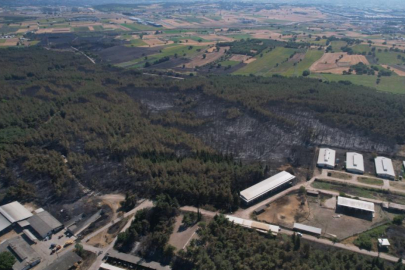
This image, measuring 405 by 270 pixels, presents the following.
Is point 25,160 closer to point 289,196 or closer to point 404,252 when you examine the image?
point 289,196

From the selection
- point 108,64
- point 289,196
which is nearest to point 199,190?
point 289,196

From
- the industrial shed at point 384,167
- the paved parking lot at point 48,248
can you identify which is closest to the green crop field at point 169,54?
the paved parking lot at point 48,248

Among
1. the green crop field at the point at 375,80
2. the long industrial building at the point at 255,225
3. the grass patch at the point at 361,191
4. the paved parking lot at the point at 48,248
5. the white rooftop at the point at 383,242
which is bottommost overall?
the paved parking lot at the point at 48,248

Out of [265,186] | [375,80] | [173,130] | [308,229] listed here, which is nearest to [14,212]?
[173,130]

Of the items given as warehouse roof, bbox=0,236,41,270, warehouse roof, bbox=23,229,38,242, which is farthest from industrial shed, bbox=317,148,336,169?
warehouse roof, bbox=0,236,41,270

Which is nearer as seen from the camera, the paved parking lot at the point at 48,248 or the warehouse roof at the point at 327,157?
the paved parking lot at the point at 48,248

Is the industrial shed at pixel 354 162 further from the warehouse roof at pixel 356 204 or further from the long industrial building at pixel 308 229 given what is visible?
the long industrial building at pixel 308 229

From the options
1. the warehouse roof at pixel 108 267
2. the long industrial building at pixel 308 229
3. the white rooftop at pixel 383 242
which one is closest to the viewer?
the warehouse roof at pixel 108 267
